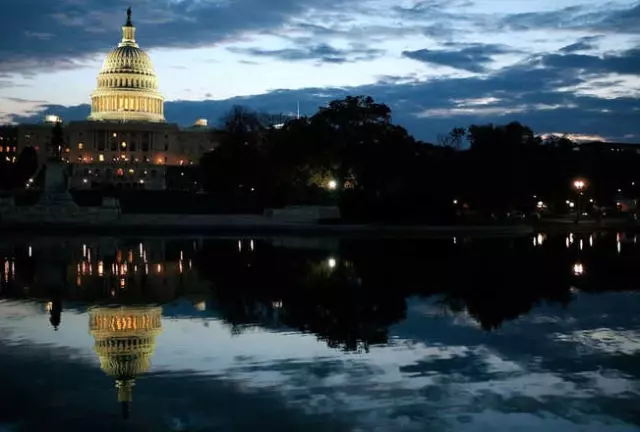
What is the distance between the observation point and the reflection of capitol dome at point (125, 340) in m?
12.1

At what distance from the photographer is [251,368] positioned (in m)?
12.6

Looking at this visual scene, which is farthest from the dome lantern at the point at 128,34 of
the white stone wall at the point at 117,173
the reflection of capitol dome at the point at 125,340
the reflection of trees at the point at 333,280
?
the reflection of capitol dome at the point at 125,340

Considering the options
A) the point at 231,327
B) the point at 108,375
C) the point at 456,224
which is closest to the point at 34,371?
the point at 108,375

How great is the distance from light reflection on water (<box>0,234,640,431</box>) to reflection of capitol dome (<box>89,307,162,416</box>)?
60mm

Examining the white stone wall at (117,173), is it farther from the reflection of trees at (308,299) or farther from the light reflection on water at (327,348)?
the light reflection on water at (327,348)

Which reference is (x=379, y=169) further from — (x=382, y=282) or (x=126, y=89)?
(x=126, y=89)

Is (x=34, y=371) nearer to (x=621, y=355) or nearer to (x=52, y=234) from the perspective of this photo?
(x=621, y=355)

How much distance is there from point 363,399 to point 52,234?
43.4 metres

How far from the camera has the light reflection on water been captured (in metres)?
10.2

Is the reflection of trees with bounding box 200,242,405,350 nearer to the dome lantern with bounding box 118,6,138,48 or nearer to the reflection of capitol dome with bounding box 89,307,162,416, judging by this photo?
the reflection of capitol dome with bounding box 89,307,162,416

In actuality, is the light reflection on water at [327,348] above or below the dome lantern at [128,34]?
below

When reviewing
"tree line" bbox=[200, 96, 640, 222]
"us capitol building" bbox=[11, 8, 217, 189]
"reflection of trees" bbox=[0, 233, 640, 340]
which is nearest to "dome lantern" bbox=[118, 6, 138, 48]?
"us capitol building" bbox=[11, 8, 217, 189]

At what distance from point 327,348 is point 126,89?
126 m

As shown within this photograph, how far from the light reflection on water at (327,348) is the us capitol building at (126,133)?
102m
